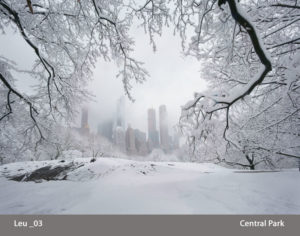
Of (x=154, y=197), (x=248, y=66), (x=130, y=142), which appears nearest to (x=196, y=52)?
(x=248, y=66)

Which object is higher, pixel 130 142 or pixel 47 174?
pixel 47 174

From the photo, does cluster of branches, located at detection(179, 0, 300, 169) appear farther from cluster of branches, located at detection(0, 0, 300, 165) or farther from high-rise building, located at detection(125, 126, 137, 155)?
high-rise building, located at detection(125, 126, 137, 155)

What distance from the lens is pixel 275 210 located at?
1.96m

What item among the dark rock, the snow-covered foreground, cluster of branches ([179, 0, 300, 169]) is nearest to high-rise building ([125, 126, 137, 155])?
the dark rock

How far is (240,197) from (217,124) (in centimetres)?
187

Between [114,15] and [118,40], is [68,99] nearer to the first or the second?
[118,40]
